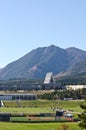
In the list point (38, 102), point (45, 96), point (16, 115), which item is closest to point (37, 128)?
point (16, 115)

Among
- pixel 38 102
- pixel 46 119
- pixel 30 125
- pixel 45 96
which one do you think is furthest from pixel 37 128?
pixel 45 96

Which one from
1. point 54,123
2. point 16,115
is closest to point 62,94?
point 16,115

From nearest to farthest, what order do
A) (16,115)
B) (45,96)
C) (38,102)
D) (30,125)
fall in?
(30,125), (16,115), (38,102), (45,96)

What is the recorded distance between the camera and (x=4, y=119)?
87.9 m

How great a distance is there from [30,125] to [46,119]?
9205mm

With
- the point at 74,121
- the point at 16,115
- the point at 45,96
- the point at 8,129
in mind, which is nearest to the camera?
the point at 8,129

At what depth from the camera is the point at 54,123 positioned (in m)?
81.6

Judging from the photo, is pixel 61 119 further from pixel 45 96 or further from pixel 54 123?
pixel 45 96

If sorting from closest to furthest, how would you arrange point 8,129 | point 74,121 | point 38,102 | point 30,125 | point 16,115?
1. point 8,129
2. point 30,125
3. point 74,121
4. point 16,115
5. point 38,102

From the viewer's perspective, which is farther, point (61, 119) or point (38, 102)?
point (38, 102)

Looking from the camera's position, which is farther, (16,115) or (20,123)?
(16,115)

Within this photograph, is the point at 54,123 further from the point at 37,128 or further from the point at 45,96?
the point at 45,96

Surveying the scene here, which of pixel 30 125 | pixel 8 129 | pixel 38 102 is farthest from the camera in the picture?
pixel 38 102

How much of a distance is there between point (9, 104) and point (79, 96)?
31.4 metres
